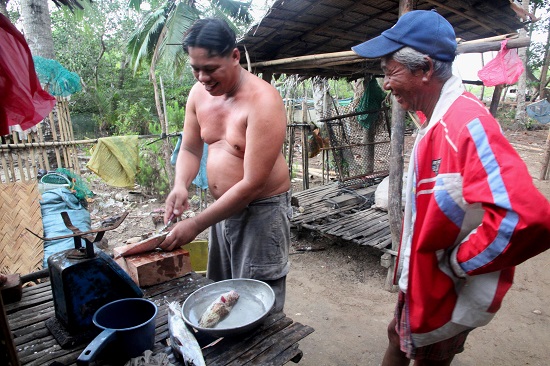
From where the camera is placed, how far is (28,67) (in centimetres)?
134

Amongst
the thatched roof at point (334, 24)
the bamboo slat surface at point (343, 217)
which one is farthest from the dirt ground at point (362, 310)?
the thatched roof at point (334, 24)

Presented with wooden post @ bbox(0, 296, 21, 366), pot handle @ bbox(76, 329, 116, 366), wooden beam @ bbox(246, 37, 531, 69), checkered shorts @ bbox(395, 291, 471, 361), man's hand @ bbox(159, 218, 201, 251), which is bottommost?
checkered shorts @ bbox(395, 291, 471, 361)

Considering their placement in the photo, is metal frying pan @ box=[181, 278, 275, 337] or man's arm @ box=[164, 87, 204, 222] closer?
metal frying pan @ box=[181, 278, 275, 337]

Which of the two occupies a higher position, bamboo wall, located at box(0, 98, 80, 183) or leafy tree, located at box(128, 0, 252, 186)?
leafy tree, located at box(128, 0, 252, 186)

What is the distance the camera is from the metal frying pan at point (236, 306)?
4.35 feet

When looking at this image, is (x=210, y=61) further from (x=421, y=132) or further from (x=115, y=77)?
(x=115, y=77)

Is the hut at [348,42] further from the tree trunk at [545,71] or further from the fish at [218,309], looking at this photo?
the tree trunk at [545,71]

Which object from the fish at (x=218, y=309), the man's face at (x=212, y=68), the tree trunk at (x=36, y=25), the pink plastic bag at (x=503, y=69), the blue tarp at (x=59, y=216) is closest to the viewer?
the fish at (x=218, y=309)

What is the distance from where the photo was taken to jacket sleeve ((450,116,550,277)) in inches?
42.9

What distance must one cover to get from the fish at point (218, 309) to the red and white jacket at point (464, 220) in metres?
0.76

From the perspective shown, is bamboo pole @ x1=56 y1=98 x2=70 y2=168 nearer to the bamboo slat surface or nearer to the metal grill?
the bamboo slat surface

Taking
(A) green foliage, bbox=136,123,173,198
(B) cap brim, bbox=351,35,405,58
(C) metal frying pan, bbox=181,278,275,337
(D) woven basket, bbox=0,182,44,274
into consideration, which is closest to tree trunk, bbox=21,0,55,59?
(A) green foliage, bbox=136,123,173,198

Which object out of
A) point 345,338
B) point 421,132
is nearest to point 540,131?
point 345,338

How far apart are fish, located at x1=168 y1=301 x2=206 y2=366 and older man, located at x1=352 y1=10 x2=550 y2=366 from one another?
883 millimetres
